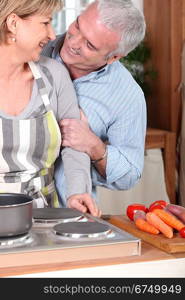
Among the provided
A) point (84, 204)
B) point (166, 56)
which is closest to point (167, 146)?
point (166, 56)

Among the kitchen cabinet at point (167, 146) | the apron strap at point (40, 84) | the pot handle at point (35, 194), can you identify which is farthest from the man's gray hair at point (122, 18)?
the kitchen cabinet at point (167, 146)

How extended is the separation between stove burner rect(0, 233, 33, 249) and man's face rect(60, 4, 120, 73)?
95cm

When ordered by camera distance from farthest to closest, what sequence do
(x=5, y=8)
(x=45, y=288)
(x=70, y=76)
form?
(x=70, y=76)
(x=5, y=8)
(x=45, y=288)

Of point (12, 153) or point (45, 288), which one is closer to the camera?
point (45, 288)

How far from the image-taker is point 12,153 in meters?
1.81

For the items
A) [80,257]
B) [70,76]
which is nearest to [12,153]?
[70,76]

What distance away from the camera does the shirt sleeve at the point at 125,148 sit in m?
2.19

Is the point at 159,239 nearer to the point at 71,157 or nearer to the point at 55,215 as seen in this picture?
the point at 55,215

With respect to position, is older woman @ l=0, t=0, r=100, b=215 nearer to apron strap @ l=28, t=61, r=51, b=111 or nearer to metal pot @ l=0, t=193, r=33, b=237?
apron strap @ l=28, t=61, r=51, b=111

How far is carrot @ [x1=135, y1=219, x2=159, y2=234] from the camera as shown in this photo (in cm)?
147

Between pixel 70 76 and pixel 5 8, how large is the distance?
51 cm

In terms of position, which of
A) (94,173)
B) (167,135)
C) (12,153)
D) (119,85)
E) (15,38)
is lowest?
(167,135)

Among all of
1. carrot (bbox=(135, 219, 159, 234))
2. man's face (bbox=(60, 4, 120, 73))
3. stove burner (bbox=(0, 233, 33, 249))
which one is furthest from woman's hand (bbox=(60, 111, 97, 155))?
stove burner (bbox=(0, 233, 33, 249))

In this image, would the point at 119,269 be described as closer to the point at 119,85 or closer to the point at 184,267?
the point at 184,267
